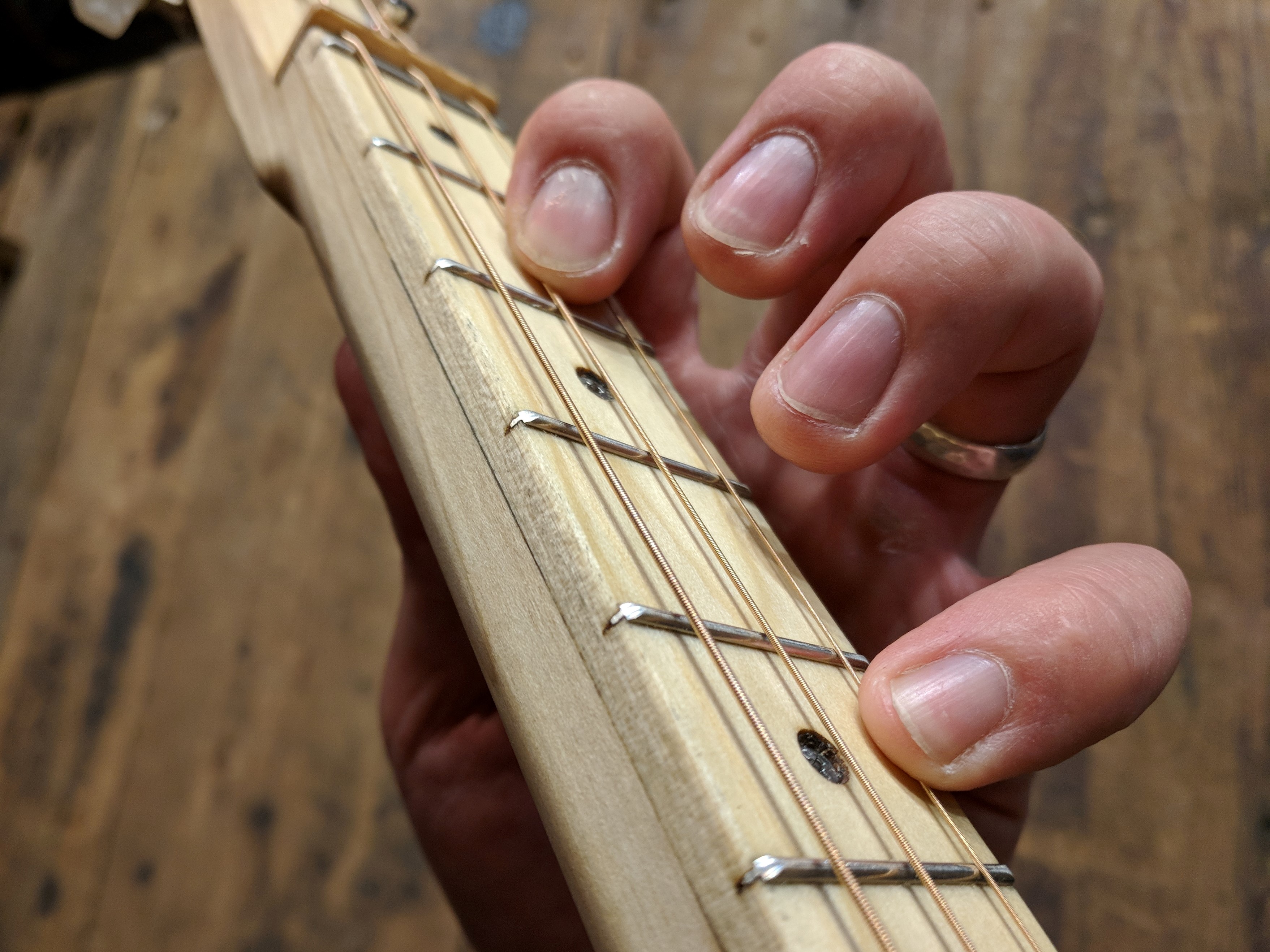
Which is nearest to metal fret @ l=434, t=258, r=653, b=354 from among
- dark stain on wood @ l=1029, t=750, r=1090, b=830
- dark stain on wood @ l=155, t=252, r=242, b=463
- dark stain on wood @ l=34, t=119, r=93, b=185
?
dark stain on wood @ l=1029, t=750, r=1090, b=830

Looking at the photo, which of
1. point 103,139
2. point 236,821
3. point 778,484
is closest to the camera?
point 778,484

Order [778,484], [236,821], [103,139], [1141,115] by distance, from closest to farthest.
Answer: [778,484], [1141,115], [236,821], [103,139]

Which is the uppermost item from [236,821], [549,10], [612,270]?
[549,10]

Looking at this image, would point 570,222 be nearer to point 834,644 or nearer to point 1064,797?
point 834,644

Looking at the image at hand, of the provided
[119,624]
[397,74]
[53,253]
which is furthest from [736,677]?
[53,253]

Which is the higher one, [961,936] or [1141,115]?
[1141,115]

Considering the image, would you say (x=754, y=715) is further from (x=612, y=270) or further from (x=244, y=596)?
(x=244, y=596)

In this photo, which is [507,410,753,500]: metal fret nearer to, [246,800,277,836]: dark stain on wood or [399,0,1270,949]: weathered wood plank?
A: [399,0,1270,949]: weathered wood plank

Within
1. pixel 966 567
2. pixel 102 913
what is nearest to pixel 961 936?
pixel 966 567
